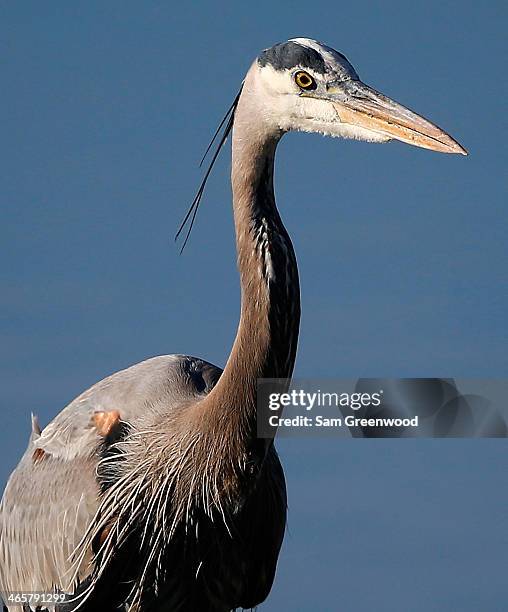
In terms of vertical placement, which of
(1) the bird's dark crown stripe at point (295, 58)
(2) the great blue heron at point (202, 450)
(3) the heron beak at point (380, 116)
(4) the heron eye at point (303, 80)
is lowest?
(2) the great blue heron at point (202, 450)

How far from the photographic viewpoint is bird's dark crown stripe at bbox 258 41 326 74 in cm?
538

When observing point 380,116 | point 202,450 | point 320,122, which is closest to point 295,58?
point 320,122

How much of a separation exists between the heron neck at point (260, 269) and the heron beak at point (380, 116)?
325mm

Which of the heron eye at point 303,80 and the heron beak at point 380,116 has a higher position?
the heron eye at point 303,80

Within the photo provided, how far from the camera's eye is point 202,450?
19.0 feet

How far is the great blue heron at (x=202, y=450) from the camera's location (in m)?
5.39

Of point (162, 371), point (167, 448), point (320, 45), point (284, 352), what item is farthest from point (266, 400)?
point (320, 45)

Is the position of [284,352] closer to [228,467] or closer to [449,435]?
[228,467]

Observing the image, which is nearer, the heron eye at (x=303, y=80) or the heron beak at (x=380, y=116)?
the heron beak at (x=380, y=116)

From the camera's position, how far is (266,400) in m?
5.53

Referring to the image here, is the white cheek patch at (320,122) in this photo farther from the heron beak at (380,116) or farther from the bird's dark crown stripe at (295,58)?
the bird's dark crown stripe at (295,58)

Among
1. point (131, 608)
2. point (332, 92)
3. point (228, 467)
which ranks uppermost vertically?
point (332, 92)

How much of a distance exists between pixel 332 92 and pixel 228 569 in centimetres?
241

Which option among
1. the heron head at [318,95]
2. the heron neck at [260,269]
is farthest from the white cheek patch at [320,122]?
the heron neck at [260,269]
